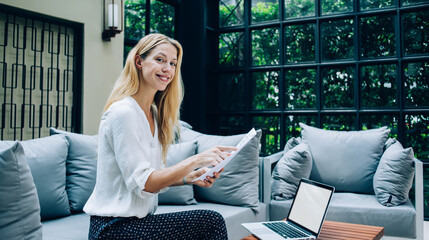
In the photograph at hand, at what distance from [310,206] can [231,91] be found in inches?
114

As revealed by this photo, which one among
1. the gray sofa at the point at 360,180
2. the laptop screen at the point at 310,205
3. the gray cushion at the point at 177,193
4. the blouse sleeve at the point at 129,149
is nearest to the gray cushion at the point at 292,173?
the gray sofa at the point at 360,180

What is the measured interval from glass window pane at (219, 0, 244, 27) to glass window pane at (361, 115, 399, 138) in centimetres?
181

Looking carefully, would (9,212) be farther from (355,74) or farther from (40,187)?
(355,74)

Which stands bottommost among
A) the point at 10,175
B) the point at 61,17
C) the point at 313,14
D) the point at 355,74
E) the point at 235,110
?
the point at 10,175

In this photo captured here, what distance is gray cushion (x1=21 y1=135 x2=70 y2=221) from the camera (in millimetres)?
2027

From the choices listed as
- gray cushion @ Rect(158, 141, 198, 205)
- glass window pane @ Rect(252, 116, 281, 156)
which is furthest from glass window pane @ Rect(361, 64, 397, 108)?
gray cushion @ Rect(158, 141, 198, 205)

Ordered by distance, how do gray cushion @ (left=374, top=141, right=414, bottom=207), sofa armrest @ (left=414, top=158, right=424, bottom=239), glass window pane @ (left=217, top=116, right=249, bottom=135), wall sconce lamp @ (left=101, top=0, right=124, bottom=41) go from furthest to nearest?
glass window pane @ (left=217, top=116, right=249, bottom=135) < wall sconce lamp @ (left=101, top=0, right=124, bottom=41) < gray cushion @ (left=374, top=141, right=414, bottom=207) < sofa armrest @ (left=414, top=158, right=424, bottom=239)

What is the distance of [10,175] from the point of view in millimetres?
1289

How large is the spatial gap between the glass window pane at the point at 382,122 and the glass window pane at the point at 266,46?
45.8 inches

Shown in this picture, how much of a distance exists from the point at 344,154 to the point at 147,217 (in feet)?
6.73

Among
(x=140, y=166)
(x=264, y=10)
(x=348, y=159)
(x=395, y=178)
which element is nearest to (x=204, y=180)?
(x=140, y=166)

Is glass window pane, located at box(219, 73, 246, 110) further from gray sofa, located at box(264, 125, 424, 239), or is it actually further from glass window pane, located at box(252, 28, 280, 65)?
gray sofa, located at box(264, 125, 424, 239)

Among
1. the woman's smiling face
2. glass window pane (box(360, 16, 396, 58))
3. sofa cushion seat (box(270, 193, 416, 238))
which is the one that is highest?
glass window pane (box(360, 16, 396, 58))

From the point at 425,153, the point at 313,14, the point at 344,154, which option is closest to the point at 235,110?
the point at 313,14
